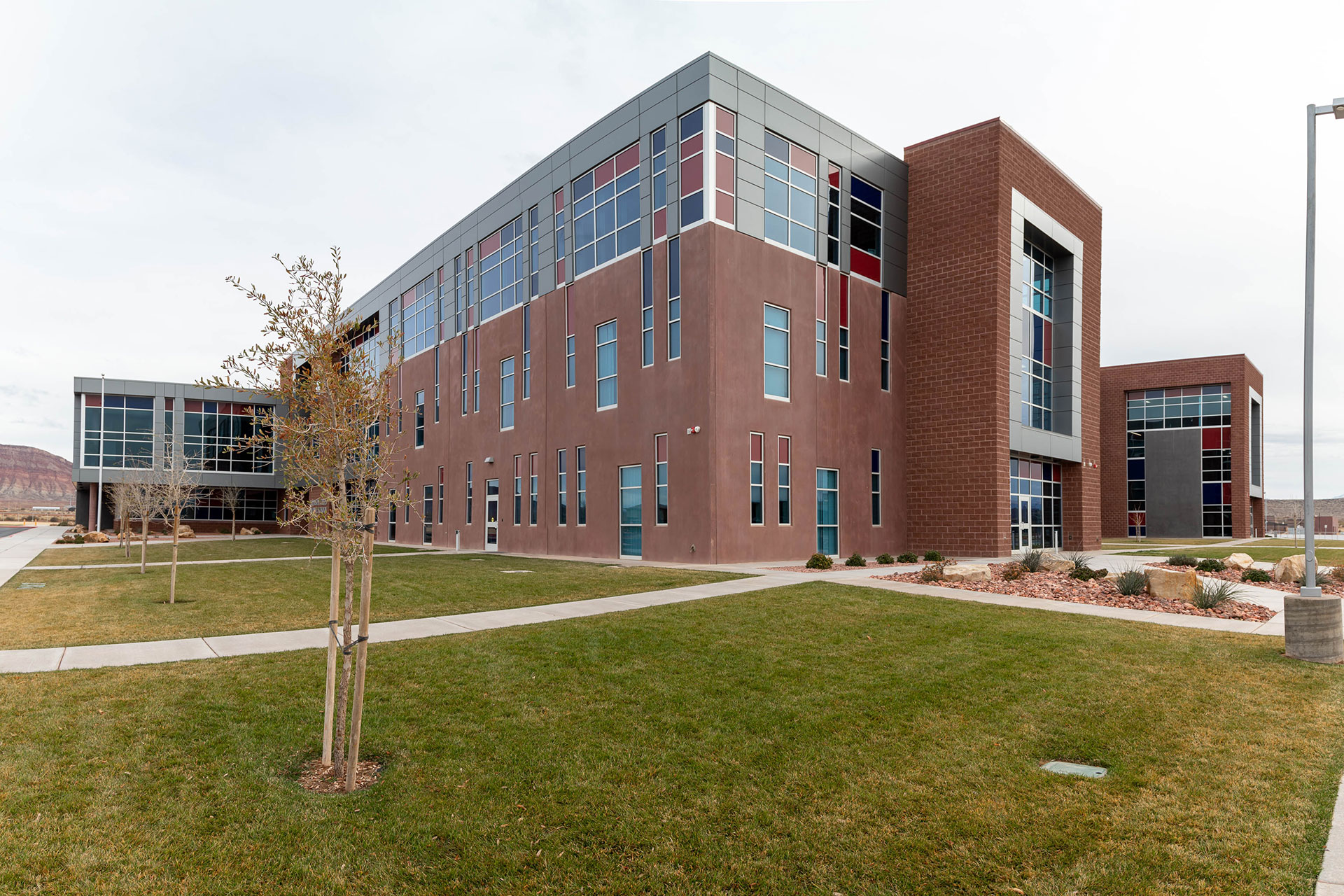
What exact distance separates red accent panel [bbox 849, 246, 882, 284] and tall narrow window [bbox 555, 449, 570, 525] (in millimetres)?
12577

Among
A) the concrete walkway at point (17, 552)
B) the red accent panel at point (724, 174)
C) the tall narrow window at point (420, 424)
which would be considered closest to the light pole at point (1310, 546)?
the red accent panel at point (724, 174)

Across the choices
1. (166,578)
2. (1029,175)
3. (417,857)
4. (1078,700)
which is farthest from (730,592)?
(1029,175)

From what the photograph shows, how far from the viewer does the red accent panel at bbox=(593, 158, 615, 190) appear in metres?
26.9

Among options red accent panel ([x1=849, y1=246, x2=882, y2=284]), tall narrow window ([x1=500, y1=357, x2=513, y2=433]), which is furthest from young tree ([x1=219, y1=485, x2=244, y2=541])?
red accent panel ([x1=849, y1=246, x2=882, y2=284])

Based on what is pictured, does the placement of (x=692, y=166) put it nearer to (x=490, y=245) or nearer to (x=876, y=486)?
(x=876, y=486)

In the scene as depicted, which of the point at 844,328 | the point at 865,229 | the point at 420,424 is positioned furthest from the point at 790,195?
the point at 420,424

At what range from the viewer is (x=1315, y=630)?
31.8 feet

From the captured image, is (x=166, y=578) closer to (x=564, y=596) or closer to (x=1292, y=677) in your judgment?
(x=564, y=596)

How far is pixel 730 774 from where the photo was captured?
19.2ft

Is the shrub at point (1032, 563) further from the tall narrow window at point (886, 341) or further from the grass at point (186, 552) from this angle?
the grass at point (186, 552)

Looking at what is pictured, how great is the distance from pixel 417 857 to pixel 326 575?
57.3 ft

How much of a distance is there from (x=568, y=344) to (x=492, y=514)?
9.53m

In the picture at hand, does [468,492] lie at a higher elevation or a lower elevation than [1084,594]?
higher

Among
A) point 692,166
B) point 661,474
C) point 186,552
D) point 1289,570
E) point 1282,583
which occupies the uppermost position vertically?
point 692,166
